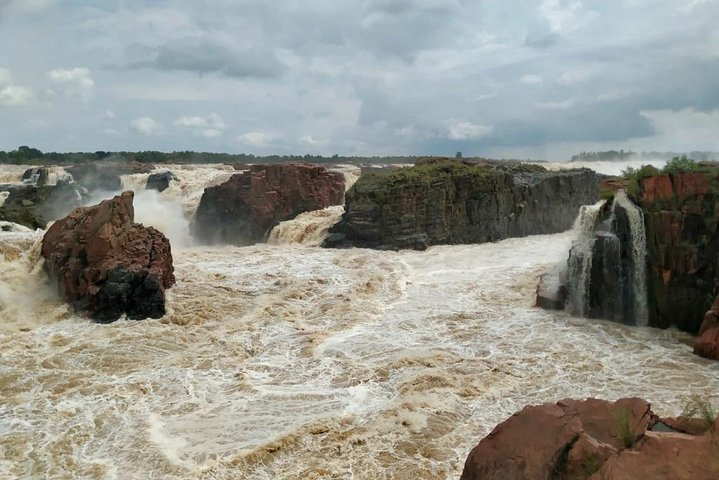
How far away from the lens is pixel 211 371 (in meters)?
14.2

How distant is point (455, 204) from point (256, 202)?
11871mm

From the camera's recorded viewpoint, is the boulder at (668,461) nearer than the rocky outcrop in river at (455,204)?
Yes

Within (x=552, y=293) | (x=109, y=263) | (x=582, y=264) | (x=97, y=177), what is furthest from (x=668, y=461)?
(x=97, y=177)

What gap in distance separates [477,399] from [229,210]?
26.6 metres

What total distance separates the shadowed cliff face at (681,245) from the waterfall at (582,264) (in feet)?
5.29

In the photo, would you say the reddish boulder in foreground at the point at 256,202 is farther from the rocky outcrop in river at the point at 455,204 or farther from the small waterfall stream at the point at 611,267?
the small waterfall stream at the point at 611,267

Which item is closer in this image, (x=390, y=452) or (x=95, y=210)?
(x=390, y=452)

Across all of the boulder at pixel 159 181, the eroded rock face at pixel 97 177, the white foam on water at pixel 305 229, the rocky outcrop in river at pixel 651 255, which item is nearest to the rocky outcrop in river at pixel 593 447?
the rocky outcrop in river at pixel 651 255

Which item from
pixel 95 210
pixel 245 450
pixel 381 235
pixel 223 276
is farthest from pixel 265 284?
pixel 245 450

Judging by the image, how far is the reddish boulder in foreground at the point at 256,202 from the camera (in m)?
35.6

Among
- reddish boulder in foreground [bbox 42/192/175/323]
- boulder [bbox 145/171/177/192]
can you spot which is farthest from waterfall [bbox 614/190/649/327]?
boulder [bbox 145/171/177/192]

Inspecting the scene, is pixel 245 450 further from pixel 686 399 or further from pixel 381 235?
pixel 381 235

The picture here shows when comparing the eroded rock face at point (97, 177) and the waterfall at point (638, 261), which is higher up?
the eroded rock face at point (97, 177)

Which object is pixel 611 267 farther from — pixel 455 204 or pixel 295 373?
pixel 455 204
